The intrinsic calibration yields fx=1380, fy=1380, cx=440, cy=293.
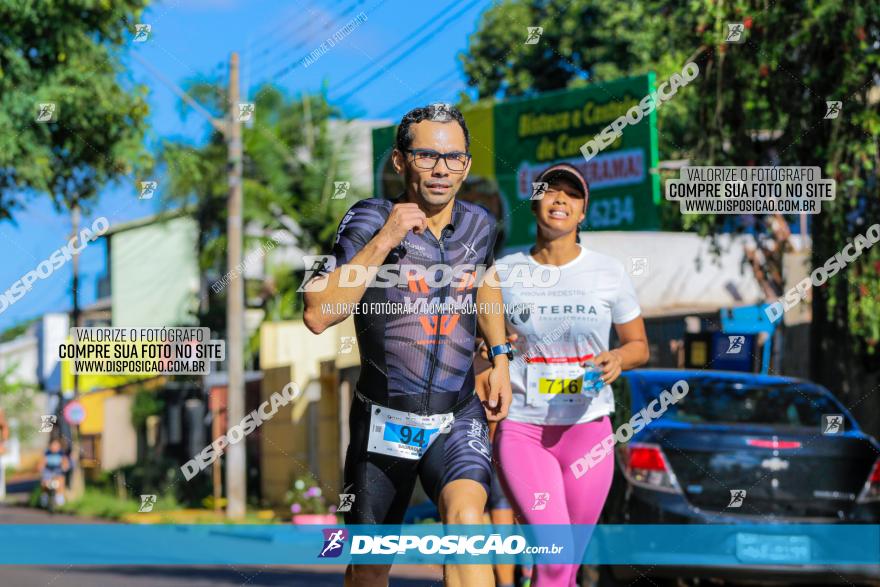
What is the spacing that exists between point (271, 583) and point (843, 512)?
14.6ft

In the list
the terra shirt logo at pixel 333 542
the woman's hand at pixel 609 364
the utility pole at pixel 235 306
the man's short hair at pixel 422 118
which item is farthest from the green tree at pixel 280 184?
the man's short hair at pixel 422 118

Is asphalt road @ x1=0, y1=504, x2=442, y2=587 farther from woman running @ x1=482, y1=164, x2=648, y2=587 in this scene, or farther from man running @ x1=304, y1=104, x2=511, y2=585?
man running @ x1=304, y1=104, x2=511, y2=585

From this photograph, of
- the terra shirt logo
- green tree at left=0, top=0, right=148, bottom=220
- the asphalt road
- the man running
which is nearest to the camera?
the man running

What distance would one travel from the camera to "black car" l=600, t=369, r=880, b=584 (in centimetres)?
812

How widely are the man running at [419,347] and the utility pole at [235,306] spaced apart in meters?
15.8

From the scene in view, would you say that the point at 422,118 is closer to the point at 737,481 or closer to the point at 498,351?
the point at 498,351

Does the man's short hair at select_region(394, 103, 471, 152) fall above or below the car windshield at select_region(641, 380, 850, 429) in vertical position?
above

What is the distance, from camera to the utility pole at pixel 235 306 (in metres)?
21.2

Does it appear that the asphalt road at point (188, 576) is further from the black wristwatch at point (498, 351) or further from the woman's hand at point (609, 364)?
the black wristwatch at point (498, 351)

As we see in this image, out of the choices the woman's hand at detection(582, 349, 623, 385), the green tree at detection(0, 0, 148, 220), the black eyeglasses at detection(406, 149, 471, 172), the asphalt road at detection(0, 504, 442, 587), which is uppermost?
the green tree at detection(0, 0, 148, 220)

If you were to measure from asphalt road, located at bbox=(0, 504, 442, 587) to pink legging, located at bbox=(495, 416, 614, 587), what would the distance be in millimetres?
4289

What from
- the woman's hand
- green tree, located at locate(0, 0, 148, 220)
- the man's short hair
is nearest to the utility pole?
green tree, located at locate(0, 0, 148, 220)

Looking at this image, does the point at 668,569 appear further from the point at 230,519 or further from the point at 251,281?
the point at 251,281

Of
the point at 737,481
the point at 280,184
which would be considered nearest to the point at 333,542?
the point at 737,481
